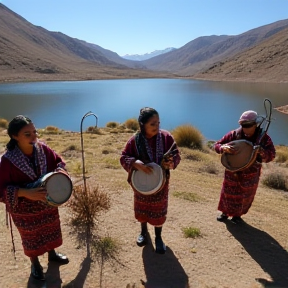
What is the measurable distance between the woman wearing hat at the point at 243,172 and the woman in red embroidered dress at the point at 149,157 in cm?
89

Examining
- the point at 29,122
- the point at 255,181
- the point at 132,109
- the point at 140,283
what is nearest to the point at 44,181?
the point at 29,122

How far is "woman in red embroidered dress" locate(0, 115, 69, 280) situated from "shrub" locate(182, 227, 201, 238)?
1643 mm

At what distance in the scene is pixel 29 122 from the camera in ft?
9.64

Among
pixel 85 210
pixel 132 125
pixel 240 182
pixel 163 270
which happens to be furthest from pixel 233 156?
pixel 132 125

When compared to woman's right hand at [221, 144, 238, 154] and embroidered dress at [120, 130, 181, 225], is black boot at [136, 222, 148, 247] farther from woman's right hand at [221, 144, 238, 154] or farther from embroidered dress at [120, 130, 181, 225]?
woman's right hand at [221, 144, 238, 154]

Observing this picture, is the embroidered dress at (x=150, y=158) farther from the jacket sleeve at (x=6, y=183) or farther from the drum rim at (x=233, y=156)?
the jacket sleeve at (x=6, y=183)

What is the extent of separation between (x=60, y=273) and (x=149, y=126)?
1.73 m

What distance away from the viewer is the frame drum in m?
3.36

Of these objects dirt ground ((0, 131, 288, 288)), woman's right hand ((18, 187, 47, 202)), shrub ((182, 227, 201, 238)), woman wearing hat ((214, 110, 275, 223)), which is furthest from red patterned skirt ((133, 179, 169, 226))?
woman's right hand ((18, 187, 47, 202))

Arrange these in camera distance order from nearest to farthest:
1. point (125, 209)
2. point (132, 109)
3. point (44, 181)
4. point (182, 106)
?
point (44, 181)
point (125, 209)
point (132, 109)
point (182, 106)

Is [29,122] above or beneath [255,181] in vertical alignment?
above

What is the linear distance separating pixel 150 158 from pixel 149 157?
0.02 meters

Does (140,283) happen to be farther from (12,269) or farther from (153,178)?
(12,269)

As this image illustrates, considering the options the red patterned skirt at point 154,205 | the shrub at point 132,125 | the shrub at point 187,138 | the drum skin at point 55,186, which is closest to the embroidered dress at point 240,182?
the red patterned skirt at point 154,205
